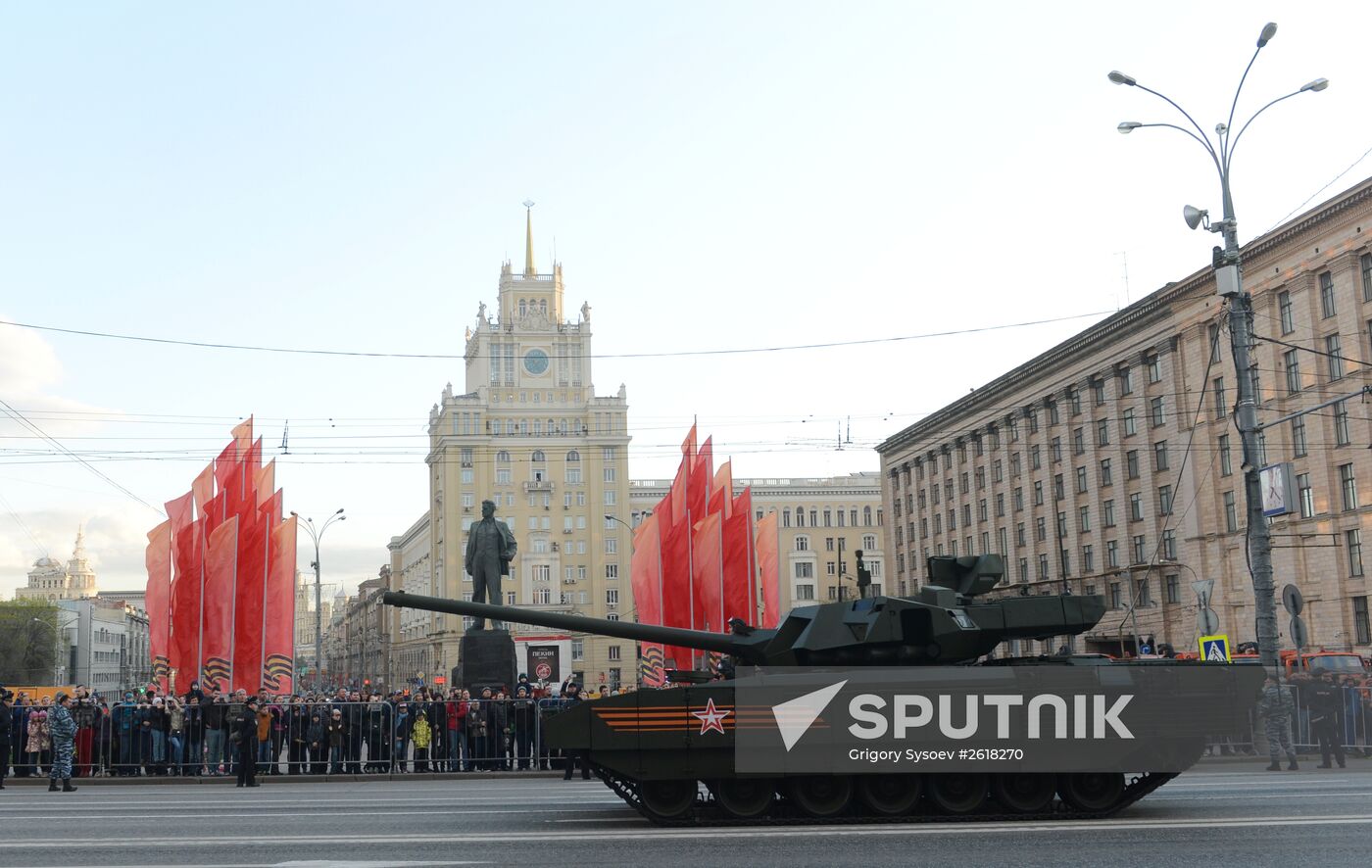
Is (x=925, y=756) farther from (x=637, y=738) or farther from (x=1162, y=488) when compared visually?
(x=1162, y=488)

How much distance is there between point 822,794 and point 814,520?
350 feet

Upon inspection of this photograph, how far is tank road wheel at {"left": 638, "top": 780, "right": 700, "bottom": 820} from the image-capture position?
1272cm

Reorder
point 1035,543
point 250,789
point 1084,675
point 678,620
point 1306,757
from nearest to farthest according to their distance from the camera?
1. point 1084,675
2. point 250,789
3. point 1306,757
4. point 678,620
5. point 1035,543

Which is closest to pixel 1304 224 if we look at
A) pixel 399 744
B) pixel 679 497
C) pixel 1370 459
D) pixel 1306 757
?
pixel 1370 459

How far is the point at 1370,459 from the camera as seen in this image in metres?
41.5

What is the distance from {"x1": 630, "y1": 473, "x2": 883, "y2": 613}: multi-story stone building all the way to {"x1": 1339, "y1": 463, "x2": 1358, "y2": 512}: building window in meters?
73.3

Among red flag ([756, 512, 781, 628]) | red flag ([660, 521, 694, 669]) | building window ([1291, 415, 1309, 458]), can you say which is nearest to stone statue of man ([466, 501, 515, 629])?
red flag ([660, 521, 694, 669])

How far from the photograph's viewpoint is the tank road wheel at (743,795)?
1283 cm

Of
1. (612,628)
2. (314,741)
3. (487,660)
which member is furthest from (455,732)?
(612,628)

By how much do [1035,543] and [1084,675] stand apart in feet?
179

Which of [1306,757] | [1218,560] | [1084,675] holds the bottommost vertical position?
[1306,757]

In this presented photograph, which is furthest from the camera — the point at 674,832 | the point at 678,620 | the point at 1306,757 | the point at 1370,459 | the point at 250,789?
the point at 1370,459

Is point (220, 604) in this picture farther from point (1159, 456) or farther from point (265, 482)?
point (1159, 456)

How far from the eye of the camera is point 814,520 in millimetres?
119188
